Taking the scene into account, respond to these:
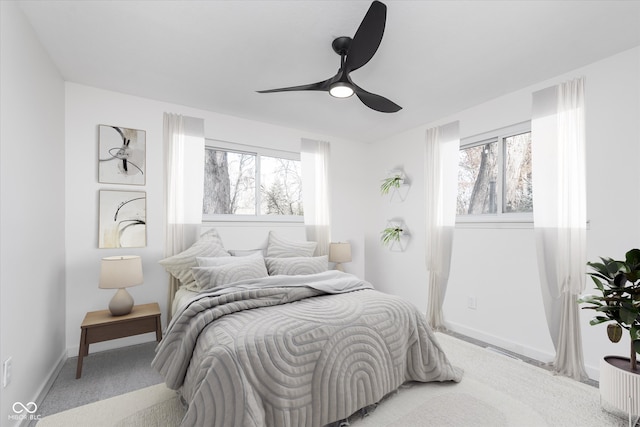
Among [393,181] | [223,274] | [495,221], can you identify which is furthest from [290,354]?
[393,181]

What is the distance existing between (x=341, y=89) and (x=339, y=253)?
235 centimetres

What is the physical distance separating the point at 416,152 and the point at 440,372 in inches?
104

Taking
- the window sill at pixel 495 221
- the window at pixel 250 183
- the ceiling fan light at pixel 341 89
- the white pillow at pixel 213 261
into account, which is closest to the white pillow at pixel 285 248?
the window at pixel 250 183

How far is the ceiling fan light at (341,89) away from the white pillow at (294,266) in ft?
5.50

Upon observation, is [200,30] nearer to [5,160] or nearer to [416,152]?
[5,160]

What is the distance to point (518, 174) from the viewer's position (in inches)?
120

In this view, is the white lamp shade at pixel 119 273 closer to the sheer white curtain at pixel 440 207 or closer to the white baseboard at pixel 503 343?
the sheer white curtain at pixel 440 207

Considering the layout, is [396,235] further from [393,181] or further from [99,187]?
[99,187]

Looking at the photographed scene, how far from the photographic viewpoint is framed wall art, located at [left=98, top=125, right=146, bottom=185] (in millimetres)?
2877

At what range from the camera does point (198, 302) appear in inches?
75.8

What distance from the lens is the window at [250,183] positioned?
356 centimetres

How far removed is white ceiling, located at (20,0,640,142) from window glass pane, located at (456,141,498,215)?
23.8 inches

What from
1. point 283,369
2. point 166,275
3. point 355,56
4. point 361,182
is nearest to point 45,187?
point 166,275

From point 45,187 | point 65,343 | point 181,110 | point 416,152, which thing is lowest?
point 65,343
